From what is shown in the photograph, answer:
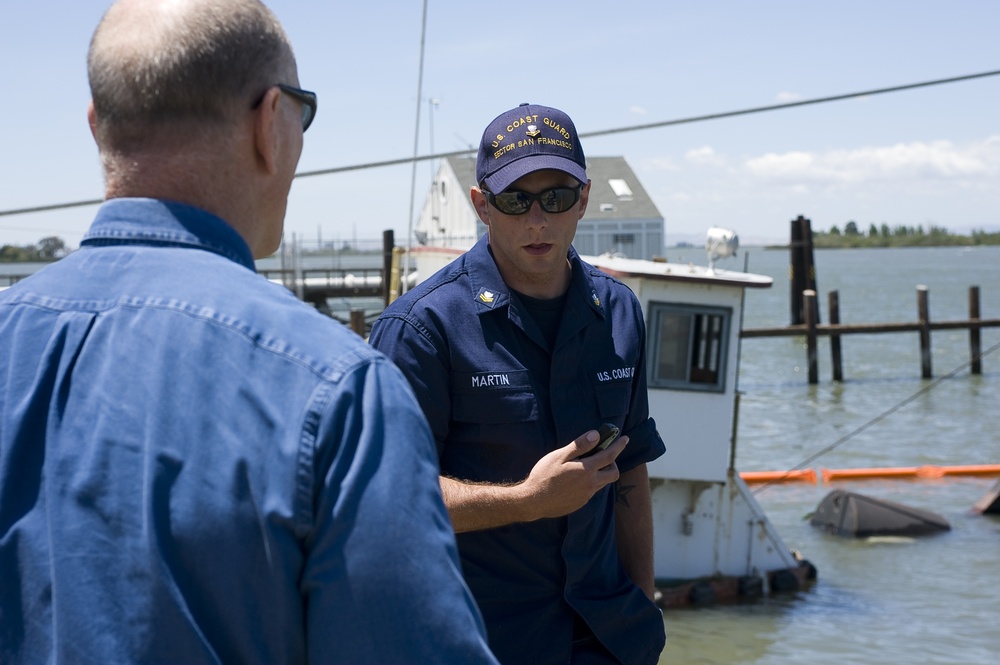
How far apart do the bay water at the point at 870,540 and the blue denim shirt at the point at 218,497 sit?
8533mm

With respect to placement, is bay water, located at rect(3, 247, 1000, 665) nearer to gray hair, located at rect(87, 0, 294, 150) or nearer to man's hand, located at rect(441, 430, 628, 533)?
man's hand, located at rect(441, 430, 628, 533)

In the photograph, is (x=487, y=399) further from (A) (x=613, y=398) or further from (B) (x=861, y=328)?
A: (B) (x=861, y=328)

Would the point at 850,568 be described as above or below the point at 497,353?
below

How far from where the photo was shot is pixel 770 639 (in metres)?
9.84

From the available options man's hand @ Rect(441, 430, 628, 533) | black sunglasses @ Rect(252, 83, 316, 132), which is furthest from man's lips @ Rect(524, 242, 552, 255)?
black sunglasses @ Rect(252, 83, 316, 132)

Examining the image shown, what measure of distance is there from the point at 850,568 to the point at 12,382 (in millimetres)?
11550

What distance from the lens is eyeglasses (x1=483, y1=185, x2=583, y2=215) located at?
9.82ft

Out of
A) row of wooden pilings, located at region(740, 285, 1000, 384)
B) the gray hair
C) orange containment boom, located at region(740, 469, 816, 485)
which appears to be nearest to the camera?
the gray hair

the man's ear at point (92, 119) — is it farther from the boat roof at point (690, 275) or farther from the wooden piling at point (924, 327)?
the wooden piling at point (924, 327)

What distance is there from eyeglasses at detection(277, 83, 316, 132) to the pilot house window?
864 centimetres

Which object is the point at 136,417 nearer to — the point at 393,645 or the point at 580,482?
the point at 393,645

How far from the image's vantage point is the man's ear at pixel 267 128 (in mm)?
1444

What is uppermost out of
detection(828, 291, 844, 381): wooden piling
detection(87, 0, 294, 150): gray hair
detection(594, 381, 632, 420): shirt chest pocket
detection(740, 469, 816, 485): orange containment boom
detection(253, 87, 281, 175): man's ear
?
detection(87, 0, 294, 150): gray hair

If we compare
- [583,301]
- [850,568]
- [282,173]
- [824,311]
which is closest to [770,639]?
[850,568]
